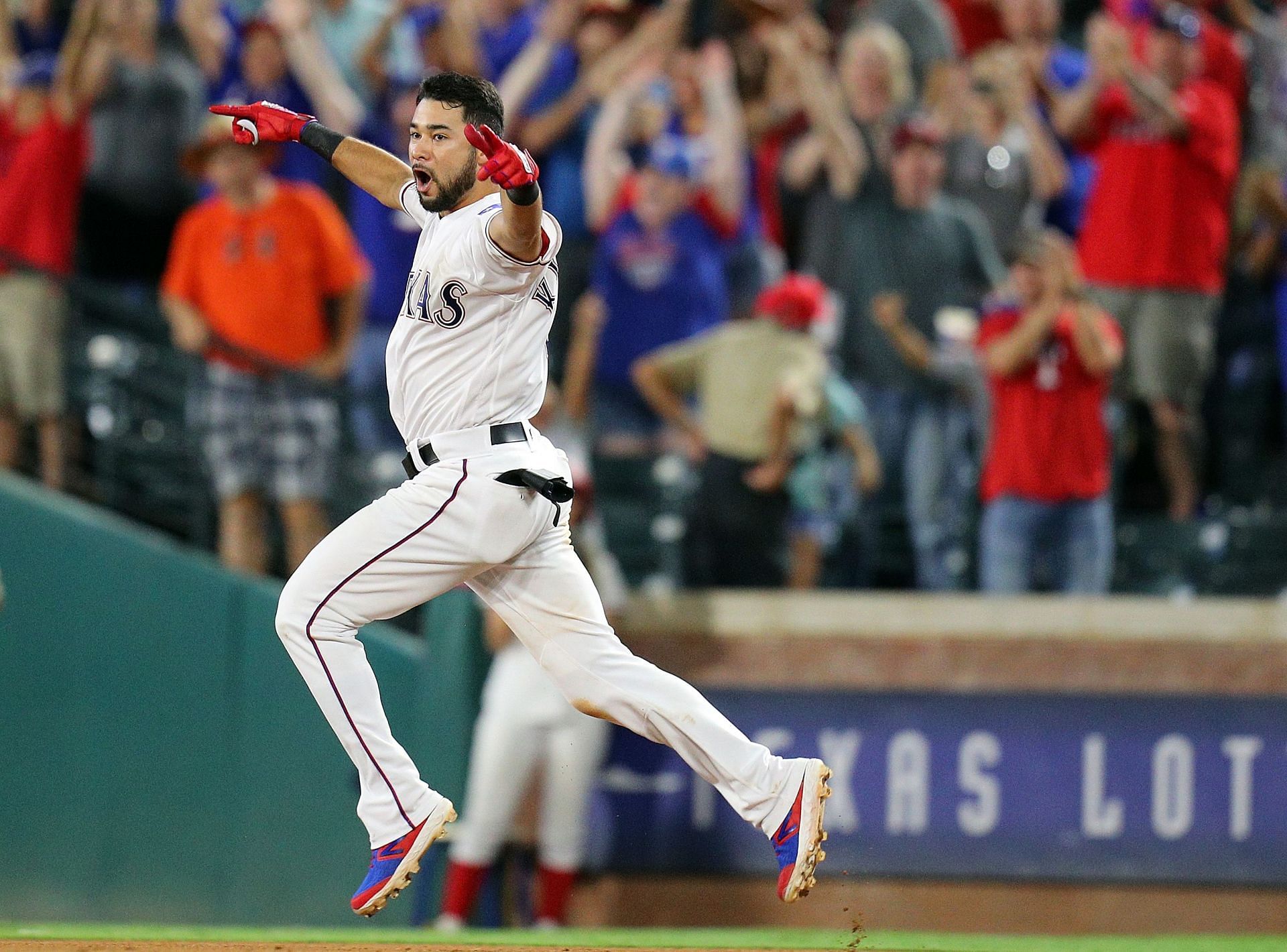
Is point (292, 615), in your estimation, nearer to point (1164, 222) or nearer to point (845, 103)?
point (845, 103)

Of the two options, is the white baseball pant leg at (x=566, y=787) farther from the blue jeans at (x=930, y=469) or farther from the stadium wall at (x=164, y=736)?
the blue jeans at (x=930, y=469)

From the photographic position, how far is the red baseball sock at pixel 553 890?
6.36 metres

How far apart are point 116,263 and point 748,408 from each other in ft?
9.71

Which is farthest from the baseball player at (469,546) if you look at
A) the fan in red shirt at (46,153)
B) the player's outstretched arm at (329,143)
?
the fan in red shirt at (46,153)

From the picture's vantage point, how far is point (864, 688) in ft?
22.2

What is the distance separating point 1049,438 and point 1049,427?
5cm

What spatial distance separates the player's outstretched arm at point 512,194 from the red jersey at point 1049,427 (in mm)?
3430

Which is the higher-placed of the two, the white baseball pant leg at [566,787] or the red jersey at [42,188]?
the red jersey at [42,188]

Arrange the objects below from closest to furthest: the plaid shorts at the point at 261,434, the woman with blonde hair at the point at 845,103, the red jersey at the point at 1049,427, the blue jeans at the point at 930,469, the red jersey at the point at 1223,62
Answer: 1. the plaid shorts at the point at 261,434
2. the red jersey at the point at 1049,427
3. the blue jeans at the point at 930,469
4. the woman with blonde hair at the point at 845,103
5. the red jersey at the point at 1223,62

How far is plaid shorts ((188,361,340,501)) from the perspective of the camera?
665 centimetres

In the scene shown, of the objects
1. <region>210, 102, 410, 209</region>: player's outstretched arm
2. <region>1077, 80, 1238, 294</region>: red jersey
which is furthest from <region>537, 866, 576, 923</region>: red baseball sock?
<region>1077, 80, 1238, 294</region>: red jersey

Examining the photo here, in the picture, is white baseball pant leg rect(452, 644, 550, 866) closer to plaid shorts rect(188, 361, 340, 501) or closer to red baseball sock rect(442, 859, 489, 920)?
red baseball sock rect(442, 859, 489, 920)

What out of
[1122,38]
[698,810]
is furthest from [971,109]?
[698,810]

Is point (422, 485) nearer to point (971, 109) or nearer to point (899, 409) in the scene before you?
point (899, 409)
